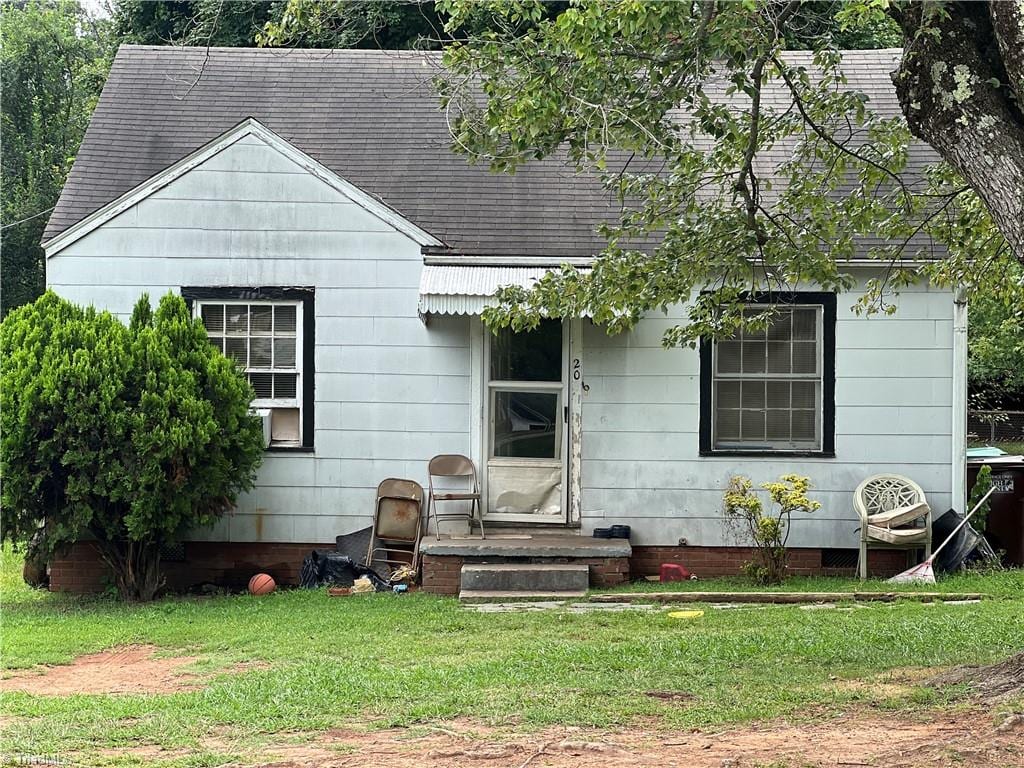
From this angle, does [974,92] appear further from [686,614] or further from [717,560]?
[717,560]

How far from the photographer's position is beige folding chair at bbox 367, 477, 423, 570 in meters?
11.8

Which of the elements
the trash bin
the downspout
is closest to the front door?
the downspout

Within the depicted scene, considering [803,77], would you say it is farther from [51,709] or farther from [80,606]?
[80,606]

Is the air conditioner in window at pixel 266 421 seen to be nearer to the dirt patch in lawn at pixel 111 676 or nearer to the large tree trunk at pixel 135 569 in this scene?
the large tree trunk at pixel 135 569

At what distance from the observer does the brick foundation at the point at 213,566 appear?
11.9m

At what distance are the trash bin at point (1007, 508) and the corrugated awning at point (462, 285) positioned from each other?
5.28 meters

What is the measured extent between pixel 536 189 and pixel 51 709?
7656 mm

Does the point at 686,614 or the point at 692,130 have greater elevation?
the point at 692,130

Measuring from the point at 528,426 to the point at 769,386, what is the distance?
2.51 meters

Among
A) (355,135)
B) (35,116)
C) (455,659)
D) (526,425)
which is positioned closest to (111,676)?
(455,659)

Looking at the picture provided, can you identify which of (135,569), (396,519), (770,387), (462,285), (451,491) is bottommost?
(135,569)

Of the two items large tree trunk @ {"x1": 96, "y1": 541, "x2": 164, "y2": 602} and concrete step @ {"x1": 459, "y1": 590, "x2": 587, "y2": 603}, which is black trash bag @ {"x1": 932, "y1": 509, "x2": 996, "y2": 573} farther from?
large tree trunk @ {"x1": 96, "y1": 541, "x2": 164, "y2": 602}

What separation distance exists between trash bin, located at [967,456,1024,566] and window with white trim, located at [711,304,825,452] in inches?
80.7

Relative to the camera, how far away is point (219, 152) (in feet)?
38.9
